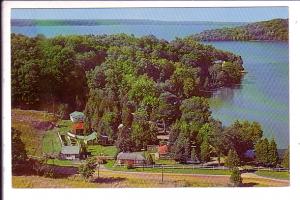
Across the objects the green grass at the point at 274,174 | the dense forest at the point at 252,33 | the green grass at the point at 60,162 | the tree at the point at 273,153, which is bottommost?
the green grass at the point at 274,174

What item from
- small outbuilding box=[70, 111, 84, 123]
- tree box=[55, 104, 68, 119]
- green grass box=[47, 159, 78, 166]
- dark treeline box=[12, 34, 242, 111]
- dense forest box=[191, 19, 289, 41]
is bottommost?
green grass box=[47, 159, 78, 166]

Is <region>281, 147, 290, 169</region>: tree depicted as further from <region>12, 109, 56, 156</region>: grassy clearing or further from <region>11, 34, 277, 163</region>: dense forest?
<region>12, 109, 56, 156</region>: grassy clearing

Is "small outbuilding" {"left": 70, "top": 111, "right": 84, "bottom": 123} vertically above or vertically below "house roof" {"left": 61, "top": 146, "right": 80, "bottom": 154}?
above

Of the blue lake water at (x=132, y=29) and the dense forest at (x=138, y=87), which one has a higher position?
the blue lake water at (x=132, y=29)

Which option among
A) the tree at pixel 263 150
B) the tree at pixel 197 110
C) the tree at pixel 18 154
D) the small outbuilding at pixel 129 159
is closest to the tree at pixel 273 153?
the tree at pixel 263 150

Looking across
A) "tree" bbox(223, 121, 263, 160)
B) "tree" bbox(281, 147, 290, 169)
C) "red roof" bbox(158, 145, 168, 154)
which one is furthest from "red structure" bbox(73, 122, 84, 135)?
"tree" bbox(281, 147, 290, 169)

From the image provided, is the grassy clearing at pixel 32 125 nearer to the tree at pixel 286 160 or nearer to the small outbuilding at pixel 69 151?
the small outbuilding at pixel 69 151
